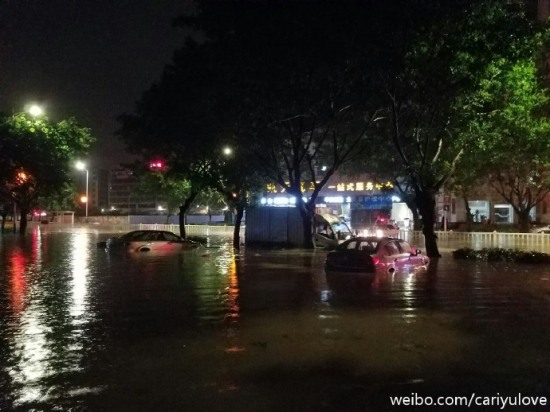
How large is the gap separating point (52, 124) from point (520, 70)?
81.3 feet

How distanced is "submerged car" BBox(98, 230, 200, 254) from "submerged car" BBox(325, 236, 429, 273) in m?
11.1

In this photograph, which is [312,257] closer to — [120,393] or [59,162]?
[59,162]

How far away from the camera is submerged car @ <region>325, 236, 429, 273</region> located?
19062 millimetres

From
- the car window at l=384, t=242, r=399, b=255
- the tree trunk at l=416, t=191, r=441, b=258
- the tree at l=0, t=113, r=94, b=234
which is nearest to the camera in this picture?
the car window at l=384, t=242, r=399, b=255

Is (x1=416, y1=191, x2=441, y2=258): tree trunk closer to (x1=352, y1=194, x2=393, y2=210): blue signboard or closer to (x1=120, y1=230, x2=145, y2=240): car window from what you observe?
(x1=120, y1=230, x2=145, y2=240): car window

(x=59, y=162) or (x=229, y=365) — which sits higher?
(x=59, y=162)

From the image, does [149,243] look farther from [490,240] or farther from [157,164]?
[490,240]

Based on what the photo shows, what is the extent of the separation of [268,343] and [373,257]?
34.7 ft

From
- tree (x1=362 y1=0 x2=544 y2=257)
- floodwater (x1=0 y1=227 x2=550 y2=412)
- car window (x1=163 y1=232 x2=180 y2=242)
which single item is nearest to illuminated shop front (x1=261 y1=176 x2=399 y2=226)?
car window (x1=163 y1=232 x2=180 y2=242)

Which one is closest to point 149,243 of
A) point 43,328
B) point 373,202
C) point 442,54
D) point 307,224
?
point 307,224

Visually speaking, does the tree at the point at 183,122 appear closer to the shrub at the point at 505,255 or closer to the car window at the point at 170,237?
the car window at the point at 170,237

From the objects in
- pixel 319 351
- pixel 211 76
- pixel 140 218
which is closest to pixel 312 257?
pixel 211 76

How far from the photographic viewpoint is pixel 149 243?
28359 millimetres

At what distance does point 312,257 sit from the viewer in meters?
26.0
